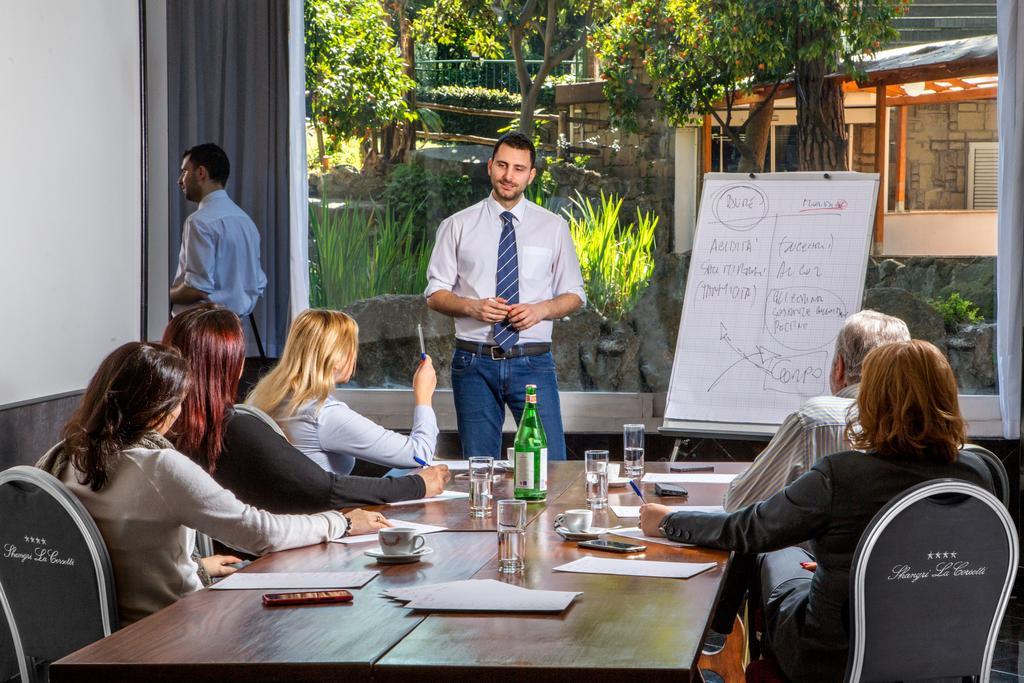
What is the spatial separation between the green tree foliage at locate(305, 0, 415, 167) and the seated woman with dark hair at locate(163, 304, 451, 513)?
3.16 meters

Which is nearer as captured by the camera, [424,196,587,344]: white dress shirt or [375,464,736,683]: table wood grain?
[375,464,736,683]: table wood grain

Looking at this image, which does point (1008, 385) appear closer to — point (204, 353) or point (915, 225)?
point (915, 225)

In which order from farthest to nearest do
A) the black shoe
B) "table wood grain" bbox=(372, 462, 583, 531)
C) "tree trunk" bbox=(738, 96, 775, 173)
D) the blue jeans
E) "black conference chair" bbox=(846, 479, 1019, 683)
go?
"tree trunk" bbox=(738, 96, 775, 173) < the blue jeans < the black shoe < "table wood grain" bbox=(372, 462, 583, 531) < "black conference chair" bbox=(846, 479, 1019, 683)

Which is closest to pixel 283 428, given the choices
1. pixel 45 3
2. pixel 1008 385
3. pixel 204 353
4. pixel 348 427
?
pixel 348 427

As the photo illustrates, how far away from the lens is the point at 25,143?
13.1 feet

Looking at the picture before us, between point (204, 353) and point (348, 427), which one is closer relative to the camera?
point (204, 353)

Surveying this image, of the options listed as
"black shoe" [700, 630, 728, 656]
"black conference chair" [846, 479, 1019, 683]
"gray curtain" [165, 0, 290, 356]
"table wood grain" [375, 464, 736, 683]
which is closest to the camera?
"table wood grain" [375, 464, 736, 683]

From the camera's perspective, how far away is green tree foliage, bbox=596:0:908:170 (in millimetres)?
5371

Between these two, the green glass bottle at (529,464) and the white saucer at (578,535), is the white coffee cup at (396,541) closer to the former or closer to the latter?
the white saucer at (578,535)

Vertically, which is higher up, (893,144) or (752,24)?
(752,24)

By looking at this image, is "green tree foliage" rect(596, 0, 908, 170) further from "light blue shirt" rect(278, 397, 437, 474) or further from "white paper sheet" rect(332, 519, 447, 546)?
"white paper sheet" rect(332, 519, 447, 546)

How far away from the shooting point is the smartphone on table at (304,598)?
1.90m

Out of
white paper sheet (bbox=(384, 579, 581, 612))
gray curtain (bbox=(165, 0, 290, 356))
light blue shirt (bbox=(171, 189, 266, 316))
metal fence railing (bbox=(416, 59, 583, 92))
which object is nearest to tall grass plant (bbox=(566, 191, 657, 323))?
metal fence railing (bbox=(416, 59, 583, 92))

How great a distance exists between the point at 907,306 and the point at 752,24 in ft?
5.00
